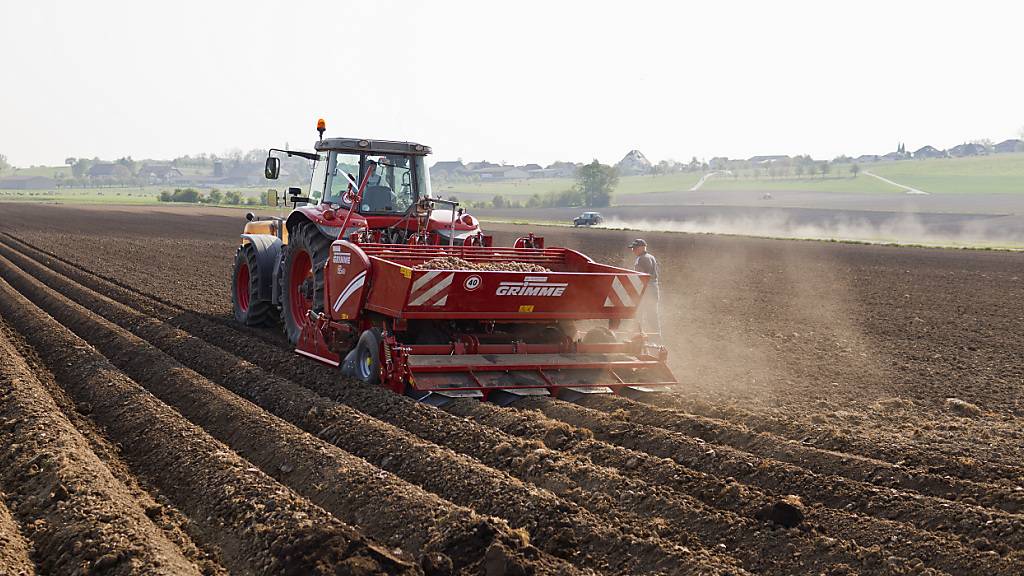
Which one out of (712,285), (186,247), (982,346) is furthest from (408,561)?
(186,247)

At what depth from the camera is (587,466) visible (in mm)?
6066

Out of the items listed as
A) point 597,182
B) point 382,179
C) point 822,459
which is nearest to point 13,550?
point 822,459

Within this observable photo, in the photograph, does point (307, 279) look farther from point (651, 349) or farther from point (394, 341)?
point (651, 349)

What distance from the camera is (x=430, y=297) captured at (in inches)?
328

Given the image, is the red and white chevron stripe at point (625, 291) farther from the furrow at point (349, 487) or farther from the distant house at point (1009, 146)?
the distant house at point (1009, 146)

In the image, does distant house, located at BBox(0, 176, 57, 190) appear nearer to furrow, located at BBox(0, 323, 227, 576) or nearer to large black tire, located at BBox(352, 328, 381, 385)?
large black tire, located at BBox(352, 328, 381, 385)

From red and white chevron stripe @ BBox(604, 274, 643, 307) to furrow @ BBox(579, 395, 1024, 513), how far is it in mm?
1458

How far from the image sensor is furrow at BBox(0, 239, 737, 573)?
4797mm

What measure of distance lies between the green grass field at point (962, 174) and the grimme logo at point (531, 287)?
8089 centimetres

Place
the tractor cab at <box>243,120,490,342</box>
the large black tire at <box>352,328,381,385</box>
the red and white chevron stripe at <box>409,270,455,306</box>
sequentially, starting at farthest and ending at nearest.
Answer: the tractor cab at <box>243,120,490,342</box>, the large black tire at <box>352,328,381,385</box>, the red and white chevron stripe at <box>409,270,455,306</box>

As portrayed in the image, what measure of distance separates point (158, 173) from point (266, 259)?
176456 mm

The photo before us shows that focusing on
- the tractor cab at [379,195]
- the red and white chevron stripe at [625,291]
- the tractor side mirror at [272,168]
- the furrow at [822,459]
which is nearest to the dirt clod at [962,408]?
the furrow at [822,459]

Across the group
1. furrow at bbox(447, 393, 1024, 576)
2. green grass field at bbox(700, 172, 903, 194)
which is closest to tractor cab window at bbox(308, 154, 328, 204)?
furrow at bbox(447, 393, 1024, 576)

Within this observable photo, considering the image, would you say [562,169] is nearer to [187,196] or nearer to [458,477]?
[187,196]
